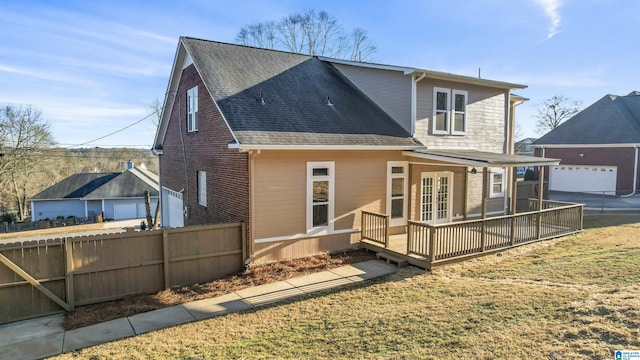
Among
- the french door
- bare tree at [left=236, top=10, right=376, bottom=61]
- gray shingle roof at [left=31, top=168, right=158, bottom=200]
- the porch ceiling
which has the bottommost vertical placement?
gray shingle roof at [left=31, top=168, right=158, bottom=200]

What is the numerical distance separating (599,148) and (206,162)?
2764cm

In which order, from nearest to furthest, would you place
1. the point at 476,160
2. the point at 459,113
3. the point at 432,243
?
the point at 432,243, the point at 476,160, the point at 459,113

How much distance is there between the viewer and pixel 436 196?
1380 centimetres

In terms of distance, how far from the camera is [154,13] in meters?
14.0

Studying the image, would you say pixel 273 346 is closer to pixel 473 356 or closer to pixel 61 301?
pixel 473 356

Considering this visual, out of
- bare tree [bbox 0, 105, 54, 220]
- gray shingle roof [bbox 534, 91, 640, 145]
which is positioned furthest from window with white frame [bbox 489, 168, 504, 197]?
bare tree [bbox 0, 105, 54, 220]

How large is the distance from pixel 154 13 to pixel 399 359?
46.9 feet

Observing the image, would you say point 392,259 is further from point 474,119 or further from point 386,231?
point 474,119

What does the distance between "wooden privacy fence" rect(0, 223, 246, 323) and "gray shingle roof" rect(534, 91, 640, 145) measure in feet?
93.0

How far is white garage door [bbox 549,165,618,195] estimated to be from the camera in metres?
26.6

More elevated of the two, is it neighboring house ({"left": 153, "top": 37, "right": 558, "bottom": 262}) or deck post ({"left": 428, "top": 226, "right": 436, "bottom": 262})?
neighboring house ({"left": 153, "top": 37, "right": 558, "bottom": 262})

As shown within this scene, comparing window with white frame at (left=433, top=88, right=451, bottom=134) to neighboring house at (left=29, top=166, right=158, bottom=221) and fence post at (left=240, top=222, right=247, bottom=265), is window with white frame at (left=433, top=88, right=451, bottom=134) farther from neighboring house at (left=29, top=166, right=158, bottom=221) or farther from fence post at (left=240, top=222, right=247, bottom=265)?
neighboring house at (left=29, top=166, right=158, bottom=221)

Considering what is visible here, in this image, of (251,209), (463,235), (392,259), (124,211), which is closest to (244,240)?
(251,209)

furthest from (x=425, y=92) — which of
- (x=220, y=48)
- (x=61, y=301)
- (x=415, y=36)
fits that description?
(x=61, y=301)
